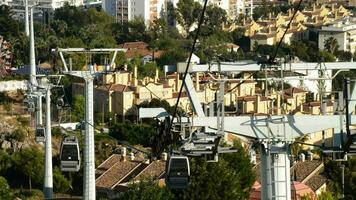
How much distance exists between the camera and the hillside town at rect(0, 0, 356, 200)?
8.57 metres

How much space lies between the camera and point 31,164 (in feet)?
85.9

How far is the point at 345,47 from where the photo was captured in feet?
202

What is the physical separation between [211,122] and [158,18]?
55.9m

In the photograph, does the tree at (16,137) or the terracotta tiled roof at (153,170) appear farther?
the tree at (16,137)

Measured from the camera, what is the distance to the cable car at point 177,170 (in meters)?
9.04

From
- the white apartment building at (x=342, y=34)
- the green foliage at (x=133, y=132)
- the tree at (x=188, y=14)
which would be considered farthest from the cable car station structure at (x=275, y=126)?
the tree at (x=188, y=14)

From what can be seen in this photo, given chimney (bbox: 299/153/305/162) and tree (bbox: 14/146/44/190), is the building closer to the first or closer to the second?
tree (bbox: 14/146/44/190)

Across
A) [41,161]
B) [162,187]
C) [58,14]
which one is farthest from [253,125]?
[58,14]

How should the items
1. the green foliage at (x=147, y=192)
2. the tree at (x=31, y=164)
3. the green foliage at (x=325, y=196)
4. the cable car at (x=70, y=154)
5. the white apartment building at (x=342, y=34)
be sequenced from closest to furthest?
1. the cable car at (x=70, y=154)
2. the green foliage at (x=147, y=192)
3. the green foliage at (x=325, y=196)
4. the tree at (x=31, y=164)
5. the white apartment building at (x=342, y=34)

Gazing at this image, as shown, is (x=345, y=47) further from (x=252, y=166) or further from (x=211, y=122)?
(x=211, y=122)

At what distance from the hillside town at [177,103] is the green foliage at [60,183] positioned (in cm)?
2

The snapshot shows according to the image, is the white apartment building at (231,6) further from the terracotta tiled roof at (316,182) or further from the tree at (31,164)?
the terracotta tiled roof at (316,182)

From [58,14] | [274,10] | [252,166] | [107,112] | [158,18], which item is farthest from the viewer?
[274,10]

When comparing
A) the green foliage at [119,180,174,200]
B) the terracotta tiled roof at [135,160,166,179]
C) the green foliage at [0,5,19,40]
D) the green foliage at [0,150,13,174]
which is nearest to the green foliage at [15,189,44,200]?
the green foliage at [0,150,13,174]
